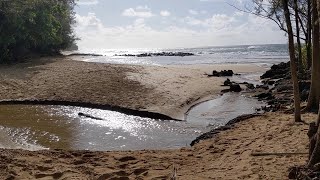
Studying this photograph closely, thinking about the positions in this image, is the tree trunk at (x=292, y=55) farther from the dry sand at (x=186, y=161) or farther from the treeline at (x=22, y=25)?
the treeline at (x=22, y=25)

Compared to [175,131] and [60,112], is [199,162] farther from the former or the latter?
[60,112]

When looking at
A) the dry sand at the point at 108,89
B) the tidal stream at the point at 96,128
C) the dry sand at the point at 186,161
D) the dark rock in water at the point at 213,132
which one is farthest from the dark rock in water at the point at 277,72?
the dry sand at the point at 186,161

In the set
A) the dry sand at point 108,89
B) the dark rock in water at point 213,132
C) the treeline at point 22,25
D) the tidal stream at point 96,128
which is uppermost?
the treeline at point 22,25

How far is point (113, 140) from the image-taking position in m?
11.7

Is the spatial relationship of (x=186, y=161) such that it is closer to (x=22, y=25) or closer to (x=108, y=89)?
(x=108, y=89)

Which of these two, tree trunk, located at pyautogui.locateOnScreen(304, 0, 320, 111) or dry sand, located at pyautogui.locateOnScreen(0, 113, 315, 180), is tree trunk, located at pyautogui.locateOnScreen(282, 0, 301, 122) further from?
tree trunk, located at pyautogui.locateOnScreen(304, 0, 320, 111)

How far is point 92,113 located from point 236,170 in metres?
9.61

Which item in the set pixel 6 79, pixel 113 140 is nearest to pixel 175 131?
pixel 113 140

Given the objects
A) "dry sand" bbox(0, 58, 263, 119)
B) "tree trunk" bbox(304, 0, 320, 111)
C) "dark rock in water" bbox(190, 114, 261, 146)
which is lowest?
"dark rock in water" bbox(190, 114, 261, 146)

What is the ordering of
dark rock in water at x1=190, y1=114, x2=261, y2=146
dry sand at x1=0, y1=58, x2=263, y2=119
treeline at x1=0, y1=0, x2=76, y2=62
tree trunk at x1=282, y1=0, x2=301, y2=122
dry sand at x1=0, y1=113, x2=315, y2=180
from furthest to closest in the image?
treeline at x1=0, y1=0, x2=76, y2=62 → dry sand at x1=0, y1=58, x2=263, y2=119 → dark rock in water at x1=190, y1=114, x2=261, y2=146 → tree trunk at x1=282, y1=0, x2=301, y2=122 → dry sand at x1=0, y1=113, x2=315, y2=180

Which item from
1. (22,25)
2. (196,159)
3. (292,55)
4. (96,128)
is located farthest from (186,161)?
(22,25)

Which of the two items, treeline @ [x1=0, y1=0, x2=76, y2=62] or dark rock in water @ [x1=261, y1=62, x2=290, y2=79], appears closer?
dark rock in water @ [x1=261, y1=62, x2=290, y2=79]

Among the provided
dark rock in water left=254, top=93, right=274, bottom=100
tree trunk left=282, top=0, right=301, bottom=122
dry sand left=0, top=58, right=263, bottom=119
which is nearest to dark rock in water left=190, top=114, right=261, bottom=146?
Result: tree trunk left=282, top=0, right=301, bottom=122

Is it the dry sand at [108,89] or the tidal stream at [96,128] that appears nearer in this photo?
the tidal stream at [96,128]
